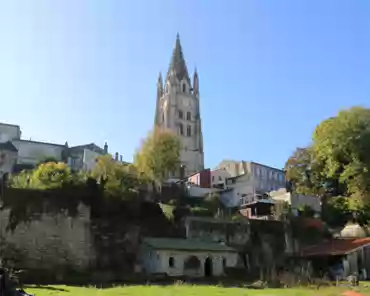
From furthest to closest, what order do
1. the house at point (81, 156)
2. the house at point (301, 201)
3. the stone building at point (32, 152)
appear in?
the house at point (81, 156) < the stone building at point (32, 152) < the house at point (301, 201)

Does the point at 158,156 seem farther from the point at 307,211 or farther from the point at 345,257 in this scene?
the point at 345,257

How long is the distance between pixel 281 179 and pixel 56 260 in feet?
146

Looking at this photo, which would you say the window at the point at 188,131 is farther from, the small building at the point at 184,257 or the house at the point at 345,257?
the small building at the point at 184,257

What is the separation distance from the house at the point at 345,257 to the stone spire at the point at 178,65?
58551 millimetres

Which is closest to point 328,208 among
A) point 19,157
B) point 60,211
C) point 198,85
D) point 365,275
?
point 365,275

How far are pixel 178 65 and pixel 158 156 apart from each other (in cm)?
4284

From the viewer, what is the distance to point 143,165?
5822 cm

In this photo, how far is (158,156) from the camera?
193ft

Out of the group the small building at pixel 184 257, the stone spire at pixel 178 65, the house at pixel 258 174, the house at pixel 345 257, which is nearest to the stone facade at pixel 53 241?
the small building at pixel 184 257

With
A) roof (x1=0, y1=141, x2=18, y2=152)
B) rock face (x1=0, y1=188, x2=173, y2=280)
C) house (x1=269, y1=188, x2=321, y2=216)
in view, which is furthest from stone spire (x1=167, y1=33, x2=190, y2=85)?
rock face (x1=0, y1=188, x2=173, y2=280)

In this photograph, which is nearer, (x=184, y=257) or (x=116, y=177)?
(x=184, y=257)

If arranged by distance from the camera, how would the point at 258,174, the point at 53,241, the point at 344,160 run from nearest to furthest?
the point at 53,241 → the point at 344,160 → the point at 258,174

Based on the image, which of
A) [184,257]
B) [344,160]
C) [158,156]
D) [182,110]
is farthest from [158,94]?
[184,257]

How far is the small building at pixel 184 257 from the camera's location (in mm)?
36438
